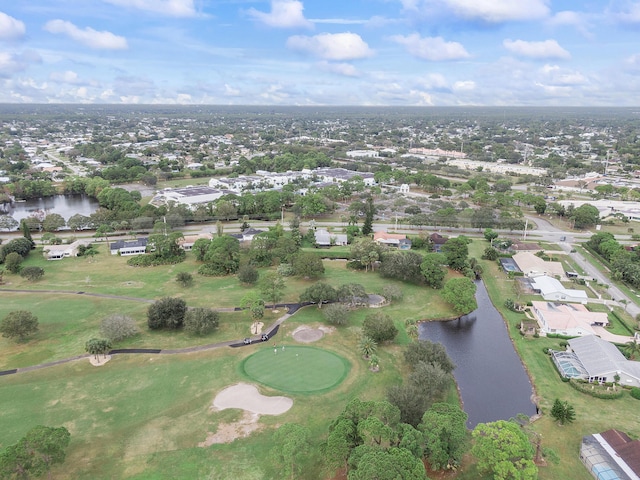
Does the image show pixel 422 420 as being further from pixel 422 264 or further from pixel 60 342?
pixel 60 342

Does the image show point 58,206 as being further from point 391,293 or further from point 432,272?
point 432,272

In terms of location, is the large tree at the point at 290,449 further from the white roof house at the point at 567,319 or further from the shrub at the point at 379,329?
the white roof house at the point at 567,319

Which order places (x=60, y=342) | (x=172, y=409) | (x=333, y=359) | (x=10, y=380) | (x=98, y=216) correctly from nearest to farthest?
(x=172, y=409), (x=10, y=380), (x=333, y=359), (x=60, y=342), (x=98, y=216)

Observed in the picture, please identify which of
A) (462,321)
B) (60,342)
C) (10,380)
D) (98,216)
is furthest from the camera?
(98,216)

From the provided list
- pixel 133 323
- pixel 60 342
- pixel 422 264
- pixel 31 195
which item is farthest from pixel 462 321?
pixel 31 195

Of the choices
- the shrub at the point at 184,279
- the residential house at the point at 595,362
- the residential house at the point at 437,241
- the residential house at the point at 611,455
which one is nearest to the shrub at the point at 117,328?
the shrub at the point at 184,279

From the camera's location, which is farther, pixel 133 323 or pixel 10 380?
pixel 133 323
